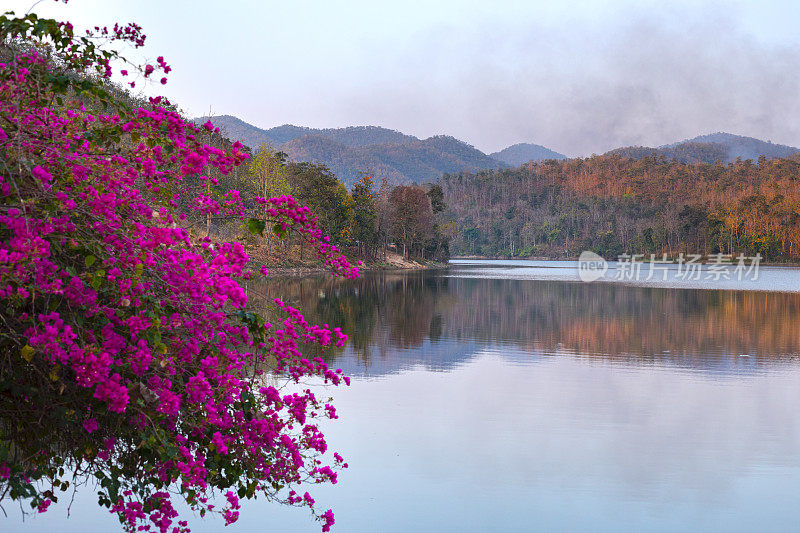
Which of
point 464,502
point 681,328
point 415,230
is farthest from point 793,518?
point 415,230

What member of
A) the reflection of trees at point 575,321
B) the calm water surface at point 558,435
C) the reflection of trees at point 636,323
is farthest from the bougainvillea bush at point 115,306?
the reflection of trees at point 636,323

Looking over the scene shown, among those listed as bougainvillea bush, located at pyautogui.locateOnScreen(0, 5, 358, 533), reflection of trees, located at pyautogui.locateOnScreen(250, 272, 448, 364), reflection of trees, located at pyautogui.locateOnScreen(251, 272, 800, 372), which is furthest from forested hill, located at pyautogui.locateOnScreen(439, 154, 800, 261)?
bougainvillea bush, located at pyautogui.locateOnScreen(0, 5, 358, 533)

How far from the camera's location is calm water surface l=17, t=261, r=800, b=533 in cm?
619

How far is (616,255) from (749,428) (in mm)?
123931

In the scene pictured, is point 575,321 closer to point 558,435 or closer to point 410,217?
point 558,435

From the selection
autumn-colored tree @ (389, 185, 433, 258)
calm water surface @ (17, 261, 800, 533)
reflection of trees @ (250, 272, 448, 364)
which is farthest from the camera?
autumn-colored tree @ (389, 185, 433, 258)

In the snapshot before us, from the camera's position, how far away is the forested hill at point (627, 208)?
109875 mm

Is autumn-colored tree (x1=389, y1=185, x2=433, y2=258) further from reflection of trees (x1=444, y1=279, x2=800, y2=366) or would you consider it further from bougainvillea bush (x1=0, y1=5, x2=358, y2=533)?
bougainvillea bush (x1=0, y1=5, x2=358, y2=533)

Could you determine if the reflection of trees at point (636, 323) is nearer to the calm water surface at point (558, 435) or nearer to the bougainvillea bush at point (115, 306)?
the calm water surface at point (558, 435)

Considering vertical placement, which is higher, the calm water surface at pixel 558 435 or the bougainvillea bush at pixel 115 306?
the bougainvillea bush at pixel 115 306

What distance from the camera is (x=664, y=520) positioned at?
20.0 ft

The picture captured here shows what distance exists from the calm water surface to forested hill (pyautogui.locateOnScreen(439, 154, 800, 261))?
99.6m

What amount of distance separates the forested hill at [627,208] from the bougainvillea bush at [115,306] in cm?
11378

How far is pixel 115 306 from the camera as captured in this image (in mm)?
3928
